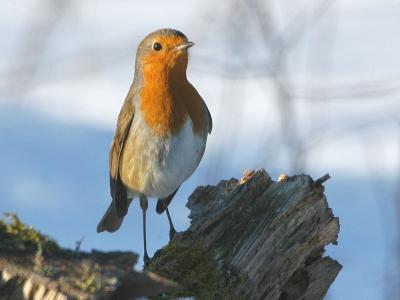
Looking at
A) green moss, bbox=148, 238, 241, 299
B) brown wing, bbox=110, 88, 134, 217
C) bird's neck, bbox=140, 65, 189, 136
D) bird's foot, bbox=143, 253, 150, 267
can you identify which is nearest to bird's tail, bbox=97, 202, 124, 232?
brown wing, bbox=110, 88, 134, 217

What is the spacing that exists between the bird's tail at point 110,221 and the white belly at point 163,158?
50cm

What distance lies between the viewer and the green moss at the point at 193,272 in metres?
3.66

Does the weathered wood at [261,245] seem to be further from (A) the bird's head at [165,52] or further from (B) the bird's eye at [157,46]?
(B) the bird's eye at [157,46]

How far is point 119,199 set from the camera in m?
5.78

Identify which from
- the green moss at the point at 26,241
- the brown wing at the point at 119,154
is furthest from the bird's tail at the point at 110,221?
the green moss at the point at 26,241

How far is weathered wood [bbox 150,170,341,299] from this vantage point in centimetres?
377

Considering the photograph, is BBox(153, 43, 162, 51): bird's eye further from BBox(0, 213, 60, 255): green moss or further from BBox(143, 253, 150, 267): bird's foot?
BBox(0, 213, 60, 255): green moss

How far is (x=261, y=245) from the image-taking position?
386 centimetres

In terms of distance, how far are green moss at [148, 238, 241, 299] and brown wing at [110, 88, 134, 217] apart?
64.1 inches

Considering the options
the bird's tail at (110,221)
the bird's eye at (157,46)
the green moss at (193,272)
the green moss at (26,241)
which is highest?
the bird's eye at (157,46)

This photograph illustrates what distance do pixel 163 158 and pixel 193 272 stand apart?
162 centimetres

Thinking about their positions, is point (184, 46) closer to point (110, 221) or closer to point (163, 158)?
point (163, 158)

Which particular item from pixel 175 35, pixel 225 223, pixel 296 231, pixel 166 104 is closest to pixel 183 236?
pixel 225 223

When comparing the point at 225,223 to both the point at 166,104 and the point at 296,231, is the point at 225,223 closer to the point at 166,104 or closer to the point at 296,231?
the point at 296,231
